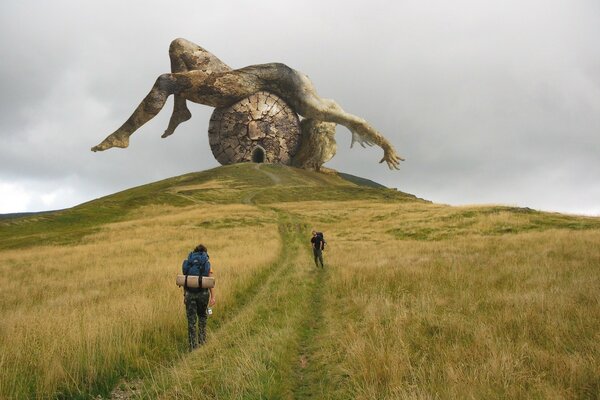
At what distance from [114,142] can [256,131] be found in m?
19.7

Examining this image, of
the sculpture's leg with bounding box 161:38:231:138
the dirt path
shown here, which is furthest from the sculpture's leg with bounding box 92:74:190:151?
the dirt path

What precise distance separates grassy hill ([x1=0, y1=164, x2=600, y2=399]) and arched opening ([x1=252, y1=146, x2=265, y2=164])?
4285 centimetres

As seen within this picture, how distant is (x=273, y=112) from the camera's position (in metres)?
62.7

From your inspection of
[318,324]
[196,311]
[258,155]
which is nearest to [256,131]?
[258,155]

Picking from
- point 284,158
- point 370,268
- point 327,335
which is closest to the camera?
point 327,335

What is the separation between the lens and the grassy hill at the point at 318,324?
5148 millimetres

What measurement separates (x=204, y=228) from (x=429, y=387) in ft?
98.9

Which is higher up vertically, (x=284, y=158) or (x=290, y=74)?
(x=290, y=74)

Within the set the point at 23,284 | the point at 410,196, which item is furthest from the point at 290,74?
the point at 23,284

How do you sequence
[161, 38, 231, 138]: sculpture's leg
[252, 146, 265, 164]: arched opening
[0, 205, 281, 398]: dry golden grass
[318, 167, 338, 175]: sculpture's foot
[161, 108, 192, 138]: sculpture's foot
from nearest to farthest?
[0, 205, 281, 398]: dry golden grass < [161, 38, 231, 138]: sculpture's leg < [161, 108, 192, 138]: sculpture's foot < [252, 146, 265, 164]: arched opening < [318, 167, 338, 175]: sculpture's foot

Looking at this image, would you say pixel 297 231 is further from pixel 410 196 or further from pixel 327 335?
pixel 410 196

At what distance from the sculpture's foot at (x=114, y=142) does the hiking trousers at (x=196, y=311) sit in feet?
163

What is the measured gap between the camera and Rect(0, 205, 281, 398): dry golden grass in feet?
19.4

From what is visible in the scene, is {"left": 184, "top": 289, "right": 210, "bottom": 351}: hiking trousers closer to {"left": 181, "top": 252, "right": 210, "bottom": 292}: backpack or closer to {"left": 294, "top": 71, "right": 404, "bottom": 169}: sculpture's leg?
{"left": 181, "top": 252, "right": 210, "bottom": 292}: backpack
